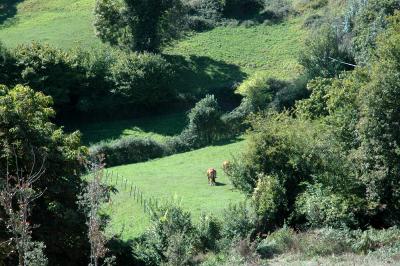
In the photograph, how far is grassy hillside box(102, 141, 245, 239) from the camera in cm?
3522

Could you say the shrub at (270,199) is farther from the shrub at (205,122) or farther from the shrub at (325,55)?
the shrub at (325,55)

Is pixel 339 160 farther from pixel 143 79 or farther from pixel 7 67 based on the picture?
pixel 7 67

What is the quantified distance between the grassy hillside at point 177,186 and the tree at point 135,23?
62.4 feet

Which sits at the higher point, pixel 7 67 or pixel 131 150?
pixel 7 67

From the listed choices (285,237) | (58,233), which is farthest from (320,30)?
(58,233)

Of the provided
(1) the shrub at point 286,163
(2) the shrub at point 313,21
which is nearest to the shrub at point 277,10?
(2) the shrub at point 313,21

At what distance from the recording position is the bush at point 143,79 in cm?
6025

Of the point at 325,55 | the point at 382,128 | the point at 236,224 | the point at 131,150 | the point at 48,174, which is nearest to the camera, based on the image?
the point at 48,174

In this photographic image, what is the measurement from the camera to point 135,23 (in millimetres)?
66062

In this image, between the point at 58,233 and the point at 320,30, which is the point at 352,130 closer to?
the point at 58,233

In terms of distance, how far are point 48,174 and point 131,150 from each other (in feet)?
85.4

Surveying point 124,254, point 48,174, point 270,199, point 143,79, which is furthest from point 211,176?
point 143,79

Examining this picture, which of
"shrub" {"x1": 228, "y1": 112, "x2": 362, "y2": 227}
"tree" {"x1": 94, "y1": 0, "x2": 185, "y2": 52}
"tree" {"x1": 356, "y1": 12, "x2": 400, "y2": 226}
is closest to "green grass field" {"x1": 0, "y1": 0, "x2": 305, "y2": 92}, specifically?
"tree" {"x1": 94, "y1": 0, "x2": 185, "y2": 52}

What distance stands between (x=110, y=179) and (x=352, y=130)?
20419 mm
